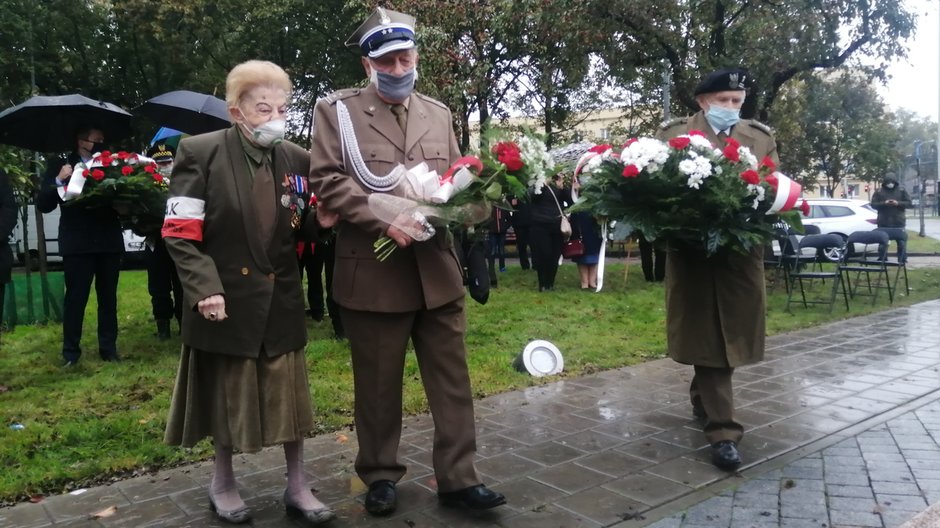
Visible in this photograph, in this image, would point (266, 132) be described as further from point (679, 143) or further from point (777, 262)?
point (777, 262)

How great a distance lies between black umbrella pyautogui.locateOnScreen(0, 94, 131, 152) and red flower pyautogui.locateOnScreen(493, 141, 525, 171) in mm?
4722

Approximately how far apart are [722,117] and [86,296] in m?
5.17

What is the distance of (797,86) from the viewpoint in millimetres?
26391

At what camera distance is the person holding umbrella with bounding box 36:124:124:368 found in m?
6.38

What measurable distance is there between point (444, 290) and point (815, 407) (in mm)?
3185

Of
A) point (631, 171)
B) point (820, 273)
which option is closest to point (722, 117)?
point (631, 171)

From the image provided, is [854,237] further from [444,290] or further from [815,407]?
[444,290]

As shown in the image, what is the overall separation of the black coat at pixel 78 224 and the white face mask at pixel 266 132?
11.9 ft

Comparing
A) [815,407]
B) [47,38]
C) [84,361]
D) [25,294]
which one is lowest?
[815,407]

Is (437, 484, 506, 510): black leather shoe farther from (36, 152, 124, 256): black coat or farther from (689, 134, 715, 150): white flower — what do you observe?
(36, 152, 124, 256): black coat

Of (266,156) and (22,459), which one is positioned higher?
(266,156)

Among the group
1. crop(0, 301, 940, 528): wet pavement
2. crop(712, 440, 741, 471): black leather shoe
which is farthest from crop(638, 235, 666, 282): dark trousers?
crop(712, 440, 741, 471): black leather shoe

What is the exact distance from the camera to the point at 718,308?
442cm

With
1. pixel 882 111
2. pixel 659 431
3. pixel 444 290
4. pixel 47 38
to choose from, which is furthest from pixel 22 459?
pixel 882 111
